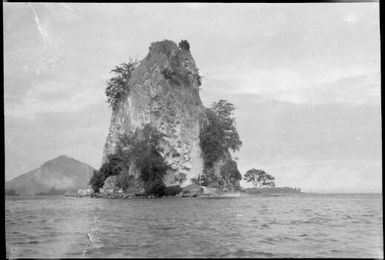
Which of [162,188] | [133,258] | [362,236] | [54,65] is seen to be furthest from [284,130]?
[162,188]

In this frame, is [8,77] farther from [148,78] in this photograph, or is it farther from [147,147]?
[148,78]

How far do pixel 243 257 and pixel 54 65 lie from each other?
614 centimetres

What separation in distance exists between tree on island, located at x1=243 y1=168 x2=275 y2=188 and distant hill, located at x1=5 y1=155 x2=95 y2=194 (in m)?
8.24

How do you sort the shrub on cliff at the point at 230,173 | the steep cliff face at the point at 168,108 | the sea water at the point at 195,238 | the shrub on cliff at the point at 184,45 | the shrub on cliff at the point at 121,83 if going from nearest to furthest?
1. the sea water at the point at 195,238
2. the steep cliff face at the point at 168,108
3. the shrub on cliff at the point at 230,173
4. the shrub on cliff at the point at 121,83
5. the shrub on cliff at the point at 184,45

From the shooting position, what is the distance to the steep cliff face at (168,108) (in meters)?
32.8

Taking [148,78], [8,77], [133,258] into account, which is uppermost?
[148,78]

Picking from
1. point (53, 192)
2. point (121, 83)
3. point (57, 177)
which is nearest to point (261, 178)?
point (57, 177)

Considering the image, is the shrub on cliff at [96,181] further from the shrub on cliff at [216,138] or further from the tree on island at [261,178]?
the tree on island at [261,178]

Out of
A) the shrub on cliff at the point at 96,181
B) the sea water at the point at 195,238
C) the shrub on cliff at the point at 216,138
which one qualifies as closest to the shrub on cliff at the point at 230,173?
the shrub on cliff at the point at 216,138

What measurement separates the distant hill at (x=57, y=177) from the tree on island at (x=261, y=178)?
8245 mm

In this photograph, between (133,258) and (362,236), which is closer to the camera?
(133,258)

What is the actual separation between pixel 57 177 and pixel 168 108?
10.4 m

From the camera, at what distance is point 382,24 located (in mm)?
6805

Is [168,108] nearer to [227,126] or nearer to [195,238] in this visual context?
[227,126]
